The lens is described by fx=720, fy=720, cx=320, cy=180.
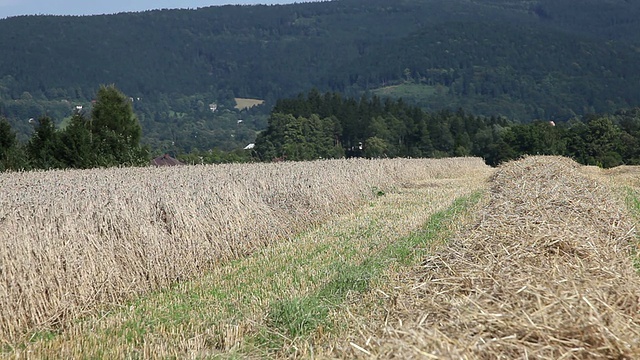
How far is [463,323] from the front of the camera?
17.3 feet

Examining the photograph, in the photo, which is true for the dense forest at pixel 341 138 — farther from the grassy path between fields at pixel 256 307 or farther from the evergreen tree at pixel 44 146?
the grassy path between fields at pixel 256 307

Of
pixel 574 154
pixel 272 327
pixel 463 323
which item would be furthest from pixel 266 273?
pixel 574 154

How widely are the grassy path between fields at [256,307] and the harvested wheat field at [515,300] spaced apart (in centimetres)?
77

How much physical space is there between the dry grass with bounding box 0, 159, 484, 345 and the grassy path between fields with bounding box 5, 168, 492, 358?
1.17ft

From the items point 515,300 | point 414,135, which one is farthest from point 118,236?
point 414,135

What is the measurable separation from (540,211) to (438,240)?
2088 mm

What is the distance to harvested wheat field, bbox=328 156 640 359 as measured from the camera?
4.73m

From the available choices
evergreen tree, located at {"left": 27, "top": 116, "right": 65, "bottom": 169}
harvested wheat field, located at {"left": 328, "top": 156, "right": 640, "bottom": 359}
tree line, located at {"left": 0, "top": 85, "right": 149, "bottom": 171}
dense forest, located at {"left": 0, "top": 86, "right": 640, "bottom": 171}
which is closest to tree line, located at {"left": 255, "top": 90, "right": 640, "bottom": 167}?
dense forest, located at {"left": 0, "top": 86, "right": 640, "bottom": 171}

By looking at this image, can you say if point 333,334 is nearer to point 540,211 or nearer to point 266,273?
point 266,273

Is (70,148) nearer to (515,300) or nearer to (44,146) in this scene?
(44,146)

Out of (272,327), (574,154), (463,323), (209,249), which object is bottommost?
(574,154)

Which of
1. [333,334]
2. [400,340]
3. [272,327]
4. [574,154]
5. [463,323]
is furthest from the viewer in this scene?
[574,154]

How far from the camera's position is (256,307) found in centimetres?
871

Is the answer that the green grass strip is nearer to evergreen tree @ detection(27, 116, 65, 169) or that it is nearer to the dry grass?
the dry grass
